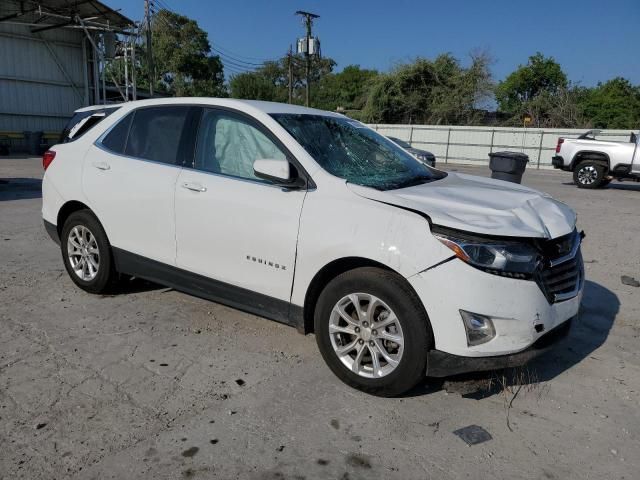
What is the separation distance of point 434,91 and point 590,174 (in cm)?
2372

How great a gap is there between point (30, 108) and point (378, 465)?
90.2 ft

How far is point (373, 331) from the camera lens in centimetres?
326

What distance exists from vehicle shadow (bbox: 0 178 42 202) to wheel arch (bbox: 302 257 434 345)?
9.06 m

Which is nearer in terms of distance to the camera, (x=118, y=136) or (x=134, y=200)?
(x=134, y=200)

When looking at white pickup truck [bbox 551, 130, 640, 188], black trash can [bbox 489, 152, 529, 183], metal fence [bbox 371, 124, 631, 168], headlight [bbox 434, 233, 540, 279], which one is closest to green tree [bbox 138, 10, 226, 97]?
metal fence [bbox 371, 124, 631, 168]

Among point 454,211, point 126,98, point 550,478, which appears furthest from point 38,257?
point 126,98

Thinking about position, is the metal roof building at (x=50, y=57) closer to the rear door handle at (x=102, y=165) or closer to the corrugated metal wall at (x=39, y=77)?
the corrugated metal wall at (x=39, y=77)

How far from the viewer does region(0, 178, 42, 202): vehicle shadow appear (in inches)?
431

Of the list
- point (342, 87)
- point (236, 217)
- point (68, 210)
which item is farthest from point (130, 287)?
point (342, 87)

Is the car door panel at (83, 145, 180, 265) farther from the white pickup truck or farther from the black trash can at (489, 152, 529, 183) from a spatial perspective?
the white pickup truck

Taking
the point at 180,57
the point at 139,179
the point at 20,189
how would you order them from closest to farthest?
the point at 139,179, the point at 20,189, the point at 180,57

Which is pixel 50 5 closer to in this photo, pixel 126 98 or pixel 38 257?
pixel 126 98

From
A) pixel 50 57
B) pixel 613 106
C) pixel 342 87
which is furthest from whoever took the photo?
pixel 342 87

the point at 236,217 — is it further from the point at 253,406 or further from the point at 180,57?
the point at 180,57
